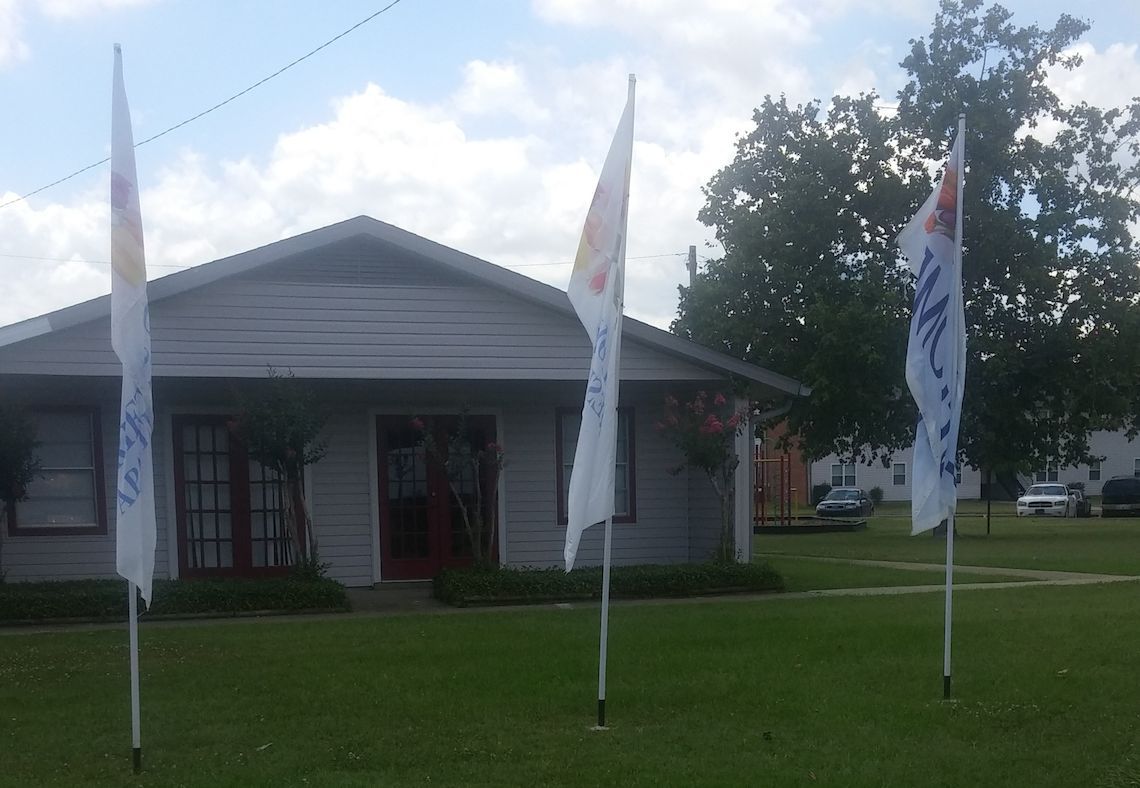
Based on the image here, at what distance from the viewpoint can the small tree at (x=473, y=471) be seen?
13602mm

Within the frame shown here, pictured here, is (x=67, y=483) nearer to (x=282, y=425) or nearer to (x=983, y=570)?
(x=282, y=425)

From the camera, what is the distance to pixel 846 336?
26.5 meters

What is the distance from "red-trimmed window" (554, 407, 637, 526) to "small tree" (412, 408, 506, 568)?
3.16ft

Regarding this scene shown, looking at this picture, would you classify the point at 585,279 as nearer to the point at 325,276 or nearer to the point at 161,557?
the point at 325,276

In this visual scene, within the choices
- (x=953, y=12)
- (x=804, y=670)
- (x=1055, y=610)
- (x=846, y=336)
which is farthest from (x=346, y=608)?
(x=953, y=12)

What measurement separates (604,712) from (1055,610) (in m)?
7.00

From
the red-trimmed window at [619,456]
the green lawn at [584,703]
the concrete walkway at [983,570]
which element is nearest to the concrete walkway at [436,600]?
the concrete walkway at [983,570]

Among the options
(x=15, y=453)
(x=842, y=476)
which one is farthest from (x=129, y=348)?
(x=842, y=476)

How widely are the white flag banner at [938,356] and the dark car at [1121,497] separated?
1490 inches

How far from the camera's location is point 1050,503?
4366 centimetres

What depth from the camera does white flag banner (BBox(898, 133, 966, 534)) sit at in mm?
7812

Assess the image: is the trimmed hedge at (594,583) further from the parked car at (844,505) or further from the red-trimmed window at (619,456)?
the parked car at (844,505)

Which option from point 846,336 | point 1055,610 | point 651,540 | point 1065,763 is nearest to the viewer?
point 1065,763

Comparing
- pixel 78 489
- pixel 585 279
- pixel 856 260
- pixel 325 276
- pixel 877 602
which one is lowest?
pixel 877 602
